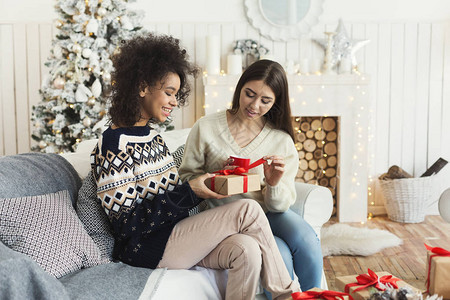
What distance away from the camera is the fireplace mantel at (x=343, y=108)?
398 cm

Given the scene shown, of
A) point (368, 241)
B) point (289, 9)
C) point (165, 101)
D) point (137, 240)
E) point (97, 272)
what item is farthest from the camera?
point (289, 9)

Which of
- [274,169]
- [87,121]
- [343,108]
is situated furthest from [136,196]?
[343,108]

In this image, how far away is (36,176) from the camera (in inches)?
75.4

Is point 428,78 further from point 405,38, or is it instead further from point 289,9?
point 289,9

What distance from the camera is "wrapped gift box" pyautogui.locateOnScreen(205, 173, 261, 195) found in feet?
5.84

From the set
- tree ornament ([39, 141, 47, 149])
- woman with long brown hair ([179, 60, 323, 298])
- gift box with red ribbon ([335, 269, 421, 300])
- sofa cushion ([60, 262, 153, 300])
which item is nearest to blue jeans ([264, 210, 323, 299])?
woman with long brown hair ([179, 60, 323, 298])

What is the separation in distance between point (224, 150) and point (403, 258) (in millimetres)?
1621

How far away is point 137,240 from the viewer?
1807 millimetres

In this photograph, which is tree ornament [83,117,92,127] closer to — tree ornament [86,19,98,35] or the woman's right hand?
tree ornament [86,19,98,35]

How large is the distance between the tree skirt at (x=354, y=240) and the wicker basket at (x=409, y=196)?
39 centimetres

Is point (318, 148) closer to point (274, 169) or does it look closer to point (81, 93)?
point (81, 93)

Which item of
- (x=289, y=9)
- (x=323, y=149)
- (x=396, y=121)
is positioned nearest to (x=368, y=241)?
(x=323, y=149)

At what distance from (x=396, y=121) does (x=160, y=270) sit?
10.4 ft

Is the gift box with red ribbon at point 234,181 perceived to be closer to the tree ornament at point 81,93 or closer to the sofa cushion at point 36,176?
the sofa cushion at point 36,176
